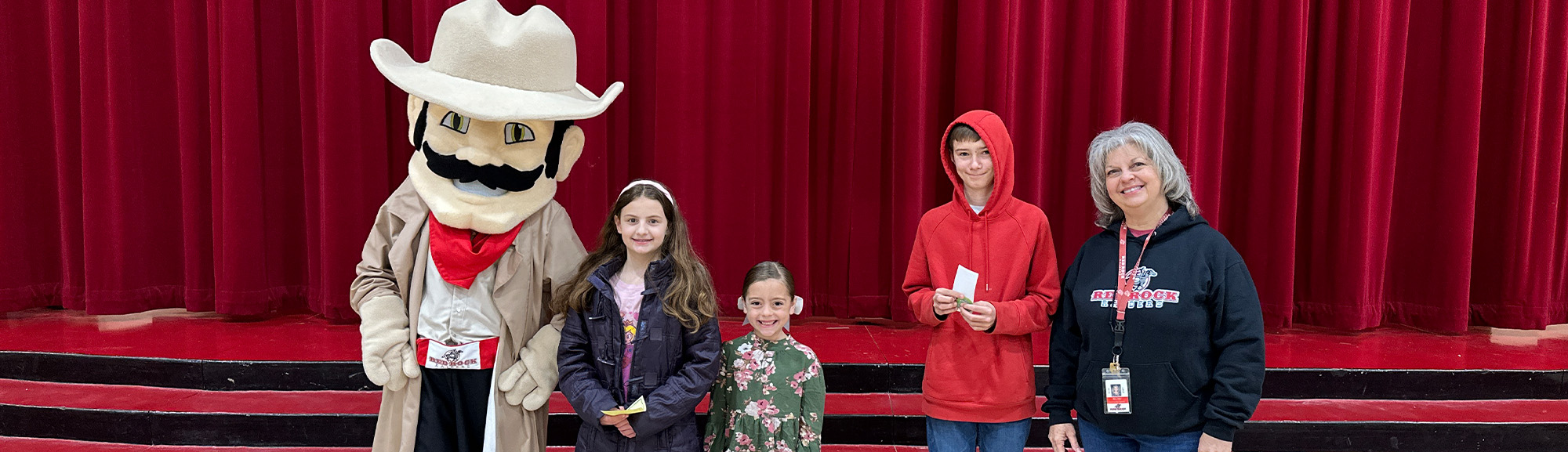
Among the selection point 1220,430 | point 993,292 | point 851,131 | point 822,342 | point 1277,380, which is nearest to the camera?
point 1220,430

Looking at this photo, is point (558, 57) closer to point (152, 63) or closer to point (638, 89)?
point (638, 89)

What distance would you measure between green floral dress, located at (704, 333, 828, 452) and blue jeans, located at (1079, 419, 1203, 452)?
628 mm

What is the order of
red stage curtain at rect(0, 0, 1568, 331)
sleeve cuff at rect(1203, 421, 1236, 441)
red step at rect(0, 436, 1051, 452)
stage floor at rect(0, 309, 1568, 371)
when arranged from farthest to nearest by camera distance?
1. red stage curtain at rect(0, 0, 1568, 331)
2. stage floor at rect(0, 309, 1568, 371)
3. red step at rect(0, 436, 1051, 452)
4. sleeve cuff at rect(1203, 421, 1236, 441)

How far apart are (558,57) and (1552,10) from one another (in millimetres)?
4716

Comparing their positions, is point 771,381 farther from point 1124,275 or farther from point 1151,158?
point 1151,158

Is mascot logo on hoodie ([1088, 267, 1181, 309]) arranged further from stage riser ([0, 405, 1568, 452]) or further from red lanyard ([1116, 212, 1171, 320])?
stage riser ([0, 405, 1568, 452])

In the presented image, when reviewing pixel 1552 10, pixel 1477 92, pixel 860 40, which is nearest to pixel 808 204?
pixel 860 40

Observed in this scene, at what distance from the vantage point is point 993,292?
2.15 metres

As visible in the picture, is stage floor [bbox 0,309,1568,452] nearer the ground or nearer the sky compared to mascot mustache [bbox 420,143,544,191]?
nearer the ground

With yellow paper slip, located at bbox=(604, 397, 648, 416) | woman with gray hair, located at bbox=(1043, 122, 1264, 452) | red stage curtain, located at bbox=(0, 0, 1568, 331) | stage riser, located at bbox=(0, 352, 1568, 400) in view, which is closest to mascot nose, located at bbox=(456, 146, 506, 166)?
yellow paper slip, located at bbox=(604, 397, 648, 416)

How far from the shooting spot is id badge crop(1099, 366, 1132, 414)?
1852 millimetres

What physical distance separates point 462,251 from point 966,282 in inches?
48.6

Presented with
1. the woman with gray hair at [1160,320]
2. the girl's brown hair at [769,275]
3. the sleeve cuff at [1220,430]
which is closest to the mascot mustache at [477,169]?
the girl's brown hair at [769,275]

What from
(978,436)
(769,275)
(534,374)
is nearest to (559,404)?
(534,374)
